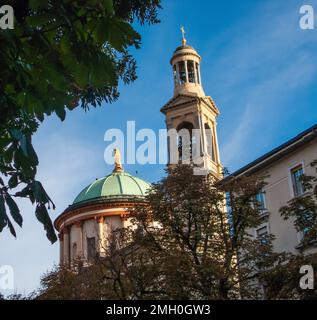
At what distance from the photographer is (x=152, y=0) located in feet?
32.4

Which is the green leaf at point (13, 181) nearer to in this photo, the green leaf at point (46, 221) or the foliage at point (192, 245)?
the green leaf at point (46, 221)

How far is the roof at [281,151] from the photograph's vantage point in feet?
108

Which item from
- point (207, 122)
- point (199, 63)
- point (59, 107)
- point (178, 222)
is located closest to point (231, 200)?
point (178, 222)

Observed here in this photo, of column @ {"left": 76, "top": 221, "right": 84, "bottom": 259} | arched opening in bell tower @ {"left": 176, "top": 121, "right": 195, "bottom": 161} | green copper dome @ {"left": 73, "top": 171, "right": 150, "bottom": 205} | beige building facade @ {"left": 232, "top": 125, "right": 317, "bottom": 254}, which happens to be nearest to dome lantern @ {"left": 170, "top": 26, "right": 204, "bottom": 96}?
arched opening in bell tower @ {"left": 176, "top": 121, "right": 195, "bottom": 161}

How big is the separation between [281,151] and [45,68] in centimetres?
3213

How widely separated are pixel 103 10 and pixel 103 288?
75.7 feet

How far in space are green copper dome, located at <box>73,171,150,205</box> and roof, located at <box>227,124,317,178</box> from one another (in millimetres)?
18890

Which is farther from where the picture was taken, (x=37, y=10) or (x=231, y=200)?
(x=231, y=200)

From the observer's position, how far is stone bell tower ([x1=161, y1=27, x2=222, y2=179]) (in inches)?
2129

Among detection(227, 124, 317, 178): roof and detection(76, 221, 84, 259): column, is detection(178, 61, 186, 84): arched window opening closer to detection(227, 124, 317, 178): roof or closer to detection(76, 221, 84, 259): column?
detection(76, 221, 84, 259): column

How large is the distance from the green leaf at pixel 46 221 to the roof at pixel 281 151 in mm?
27907

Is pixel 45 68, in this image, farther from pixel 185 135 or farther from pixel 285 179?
pixel 185 135
